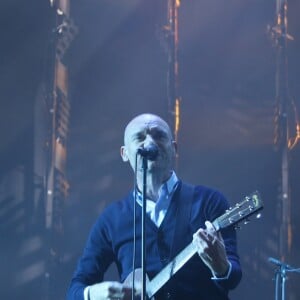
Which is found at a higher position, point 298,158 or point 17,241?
point 298,158

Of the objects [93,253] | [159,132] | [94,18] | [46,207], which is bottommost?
[93,253]

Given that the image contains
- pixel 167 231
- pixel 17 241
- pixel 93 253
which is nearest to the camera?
pixel 167 231

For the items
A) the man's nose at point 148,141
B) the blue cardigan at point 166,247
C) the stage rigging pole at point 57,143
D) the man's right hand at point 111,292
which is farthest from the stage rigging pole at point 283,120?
the man's right hand at point 111,292

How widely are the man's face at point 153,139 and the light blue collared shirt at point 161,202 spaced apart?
61mm

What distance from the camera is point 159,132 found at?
2193mm

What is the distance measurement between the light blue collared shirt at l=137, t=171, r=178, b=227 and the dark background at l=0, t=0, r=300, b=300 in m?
1.76

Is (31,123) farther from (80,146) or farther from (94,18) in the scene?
(94,18)

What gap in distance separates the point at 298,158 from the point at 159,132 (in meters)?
2.10

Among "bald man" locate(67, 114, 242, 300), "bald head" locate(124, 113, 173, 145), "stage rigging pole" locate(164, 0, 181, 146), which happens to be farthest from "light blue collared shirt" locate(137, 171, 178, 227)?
"stage rigging pole" locate(164, 0, 181, 146)

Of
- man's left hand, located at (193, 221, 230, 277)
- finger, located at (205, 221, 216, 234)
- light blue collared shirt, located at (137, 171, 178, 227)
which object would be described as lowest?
man's left hand, located at (193, 221, 230, 277)

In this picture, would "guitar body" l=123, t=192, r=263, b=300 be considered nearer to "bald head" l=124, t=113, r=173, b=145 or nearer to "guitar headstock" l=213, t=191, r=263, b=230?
"guitar headstock" l=213, t=191, r=263, b=230

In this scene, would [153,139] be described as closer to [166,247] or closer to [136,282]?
[166,247]

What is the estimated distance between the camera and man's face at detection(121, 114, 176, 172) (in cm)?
216

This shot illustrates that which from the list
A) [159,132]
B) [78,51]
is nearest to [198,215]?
[159,132]
